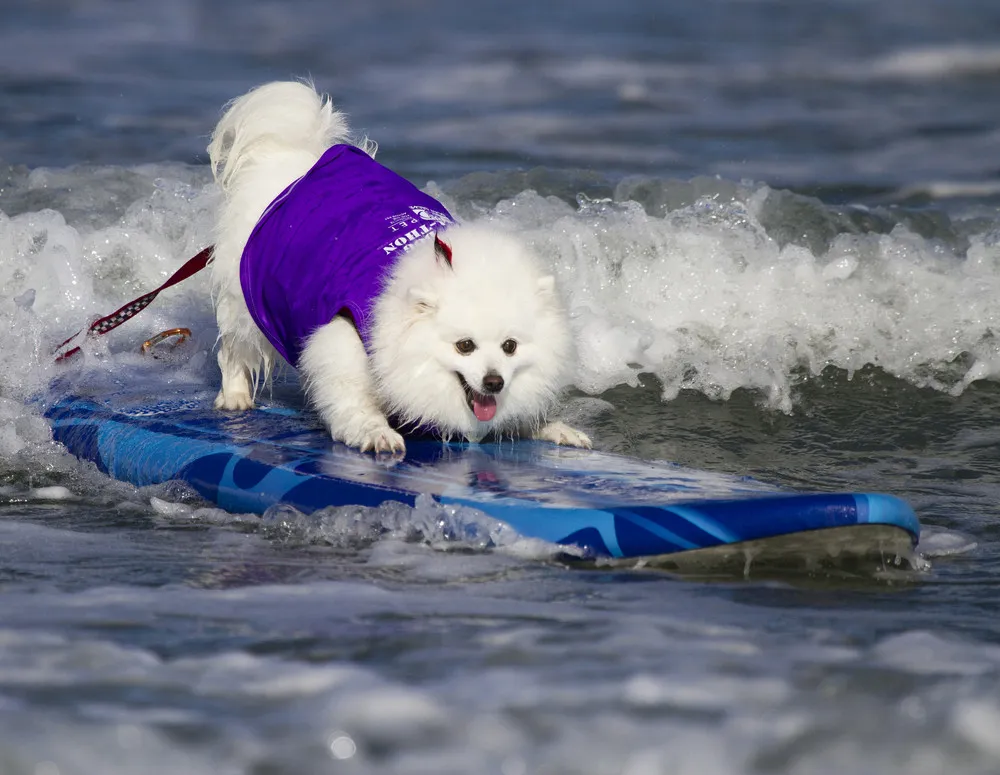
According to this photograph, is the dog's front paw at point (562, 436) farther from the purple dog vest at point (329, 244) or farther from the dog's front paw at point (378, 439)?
the purple dog vest at point (329, 244)

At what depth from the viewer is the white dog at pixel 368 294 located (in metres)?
4.58

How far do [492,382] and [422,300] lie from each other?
14.5 inches

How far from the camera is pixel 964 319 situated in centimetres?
748

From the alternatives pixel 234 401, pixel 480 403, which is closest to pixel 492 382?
pixel 480 403

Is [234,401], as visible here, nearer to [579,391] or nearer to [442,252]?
[442,252]

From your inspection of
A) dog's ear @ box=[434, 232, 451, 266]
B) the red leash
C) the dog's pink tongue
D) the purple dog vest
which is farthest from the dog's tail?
the dog's pink tongue

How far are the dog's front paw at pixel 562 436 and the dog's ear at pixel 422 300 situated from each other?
2.75 feet

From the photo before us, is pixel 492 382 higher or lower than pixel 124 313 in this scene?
lower

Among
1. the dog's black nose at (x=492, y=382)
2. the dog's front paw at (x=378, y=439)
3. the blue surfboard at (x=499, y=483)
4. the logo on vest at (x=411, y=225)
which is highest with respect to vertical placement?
the logo on vest at (x=411, y=225)

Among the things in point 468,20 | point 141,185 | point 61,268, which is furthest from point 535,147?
point 468,20

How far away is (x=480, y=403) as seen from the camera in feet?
15.6

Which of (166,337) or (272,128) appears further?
(166,337)

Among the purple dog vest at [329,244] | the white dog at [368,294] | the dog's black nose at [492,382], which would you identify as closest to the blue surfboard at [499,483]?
the white dog at [368,294]

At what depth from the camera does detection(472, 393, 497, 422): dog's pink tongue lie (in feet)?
15.6
